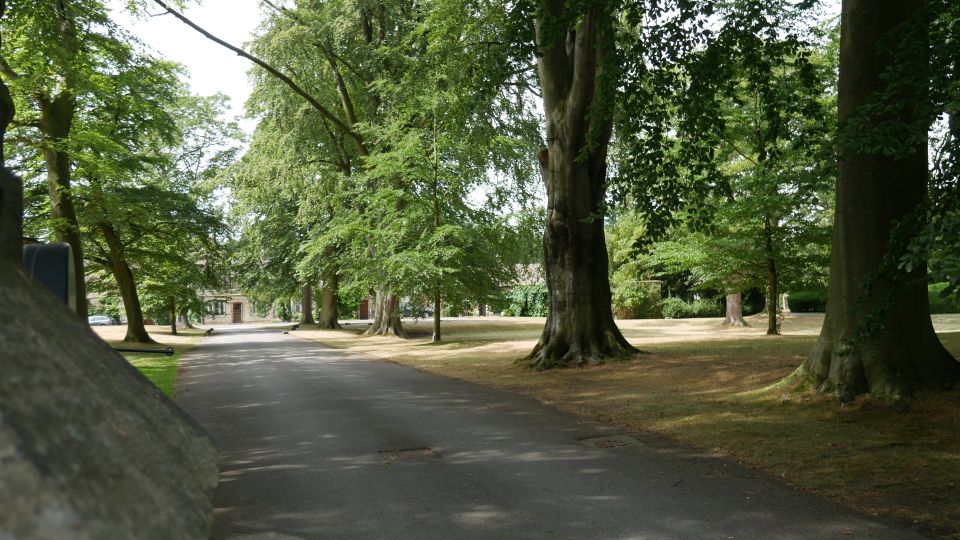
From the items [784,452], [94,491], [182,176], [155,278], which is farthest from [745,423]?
[182,176]

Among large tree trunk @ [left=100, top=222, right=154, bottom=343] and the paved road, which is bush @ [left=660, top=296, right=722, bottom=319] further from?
the paved road

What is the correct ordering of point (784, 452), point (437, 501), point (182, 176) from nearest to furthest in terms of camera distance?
point (437, 501) → point (784, 452) → point (182, 176)

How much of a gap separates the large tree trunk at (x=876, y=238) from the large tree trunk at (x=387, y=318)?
2583 centimetres

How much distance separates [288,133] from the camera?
3203cm

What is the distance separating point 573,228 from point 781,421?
8.70 meters

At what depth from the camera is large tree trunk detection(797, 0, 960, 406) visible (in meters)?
9.30

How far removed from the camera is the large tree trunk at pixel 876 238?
9.30 m

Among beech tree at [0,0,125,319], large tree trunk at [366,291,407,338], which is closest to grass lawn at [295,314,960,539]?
beech tree at [0,0,125,319]

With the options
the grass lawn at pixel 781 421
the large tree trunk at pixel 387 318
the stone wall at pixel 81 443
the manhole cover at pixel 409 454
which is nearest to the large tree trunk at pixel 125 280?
the large tree trunk at pixel 387 318

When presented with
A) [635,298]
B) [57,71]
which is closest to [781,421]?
[57,71]

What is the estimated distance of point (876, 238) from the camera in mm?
9398

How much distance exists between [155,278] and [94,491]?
35.9 m

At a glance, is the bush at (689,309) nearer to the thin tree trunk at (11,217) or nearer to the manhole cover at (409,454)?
the manhole cover at (409,454)

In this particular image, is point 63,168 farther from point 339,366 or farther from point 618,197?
point 618,197
